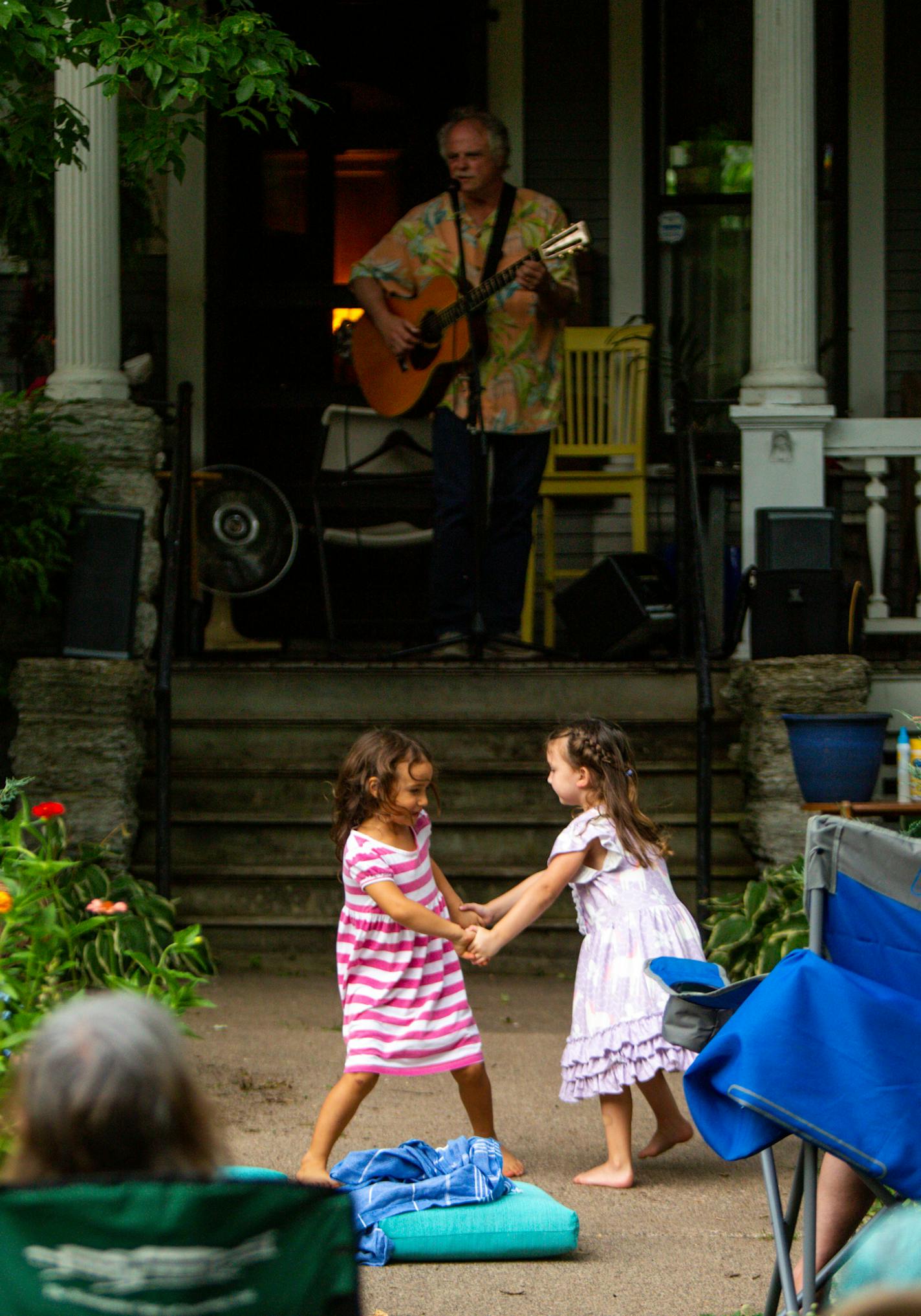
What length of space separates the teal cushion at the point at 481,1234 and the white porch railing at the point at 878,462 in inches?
165

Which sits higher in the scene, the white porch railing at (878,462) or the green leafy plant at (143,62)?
the green leafy plant at (143,62)

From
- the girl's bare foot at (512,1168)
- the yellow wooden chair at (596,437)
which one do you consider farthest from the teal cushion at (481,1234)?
the yellow wooden chair at (596,437)

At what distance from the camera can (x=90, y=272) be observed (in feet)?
22.5

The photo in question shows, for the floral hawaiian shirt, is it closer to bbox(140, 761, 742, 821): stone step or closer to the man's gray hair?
the man's gray hair

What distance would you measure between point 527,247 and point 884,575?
2928 mm

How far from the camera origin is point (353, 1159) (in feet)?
11.5

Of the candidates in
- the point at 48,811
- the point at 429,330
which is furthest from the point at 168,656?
the point at 48,811

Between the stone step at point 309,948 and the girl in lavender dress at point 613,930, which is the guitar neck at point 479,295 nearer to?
the stone step at point 309,948

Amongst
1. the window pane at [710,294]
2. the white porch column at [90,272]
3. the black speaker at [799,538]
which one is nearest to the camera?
the black speaker at [799,538]

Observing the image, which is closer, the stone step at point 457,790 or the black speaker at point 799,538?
the stone step at point 457,790

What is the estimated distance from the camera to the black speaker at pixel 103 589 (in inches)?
248

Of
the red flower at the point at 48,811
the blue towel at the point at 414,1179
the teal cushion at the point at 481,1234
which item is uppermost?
the red flower at the point at 48,811

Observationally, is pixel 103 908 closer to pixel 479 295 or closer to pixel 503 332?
pixel 479 295

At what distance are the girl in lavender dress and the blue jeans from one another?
304 cm
